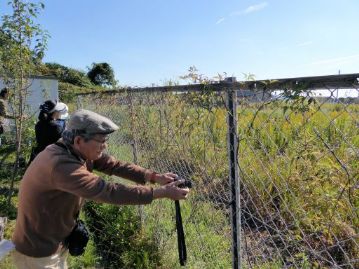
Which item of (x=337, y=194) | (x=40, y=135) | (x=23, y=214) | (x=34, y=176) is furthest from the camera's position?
(x=40, y=135)

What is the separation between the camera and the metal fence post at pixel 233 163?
235 centimetres

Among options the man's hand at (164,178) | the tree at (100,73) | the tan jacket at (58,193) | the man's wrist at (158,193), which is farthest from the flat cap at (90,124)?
the tree at (100,73)

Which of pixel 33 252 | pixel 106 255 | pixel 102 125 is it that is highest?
pixel 102 125

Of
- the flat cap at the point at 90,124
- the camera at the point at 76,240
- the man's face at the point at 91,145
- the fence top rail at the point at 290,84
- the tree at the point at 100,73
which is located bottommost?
the camera at the point at 76,240

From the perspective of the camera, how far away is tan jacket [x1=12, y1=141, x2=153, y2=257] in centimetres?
219

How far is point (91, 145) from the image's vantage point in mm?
2318

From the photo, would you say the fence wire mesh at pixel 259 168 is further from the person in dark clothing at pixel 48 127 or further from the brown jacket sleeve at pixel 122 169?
the person in dark clothing at pixel 48 127

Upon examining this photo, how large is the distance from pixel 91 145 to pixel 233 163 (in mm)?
864

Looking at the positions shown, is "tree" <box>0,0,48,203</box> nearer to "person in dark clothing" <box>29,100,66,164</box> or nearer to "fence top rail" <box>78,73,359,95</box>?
"person in dark clothing" <box>29,100,66,164</box>

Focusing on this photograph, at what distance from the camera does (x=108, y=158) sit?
2.87 metres

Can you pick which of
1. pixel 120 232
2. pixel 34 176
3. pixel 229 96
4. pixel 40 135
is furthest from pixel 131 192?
pixel 40 135

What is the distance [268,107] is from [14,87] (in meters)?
5.31

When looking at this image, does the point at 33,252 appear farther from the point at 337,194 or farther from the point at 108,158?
the point at 337,194

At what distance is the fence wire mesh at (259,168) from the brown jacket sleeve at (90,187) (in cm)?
65
